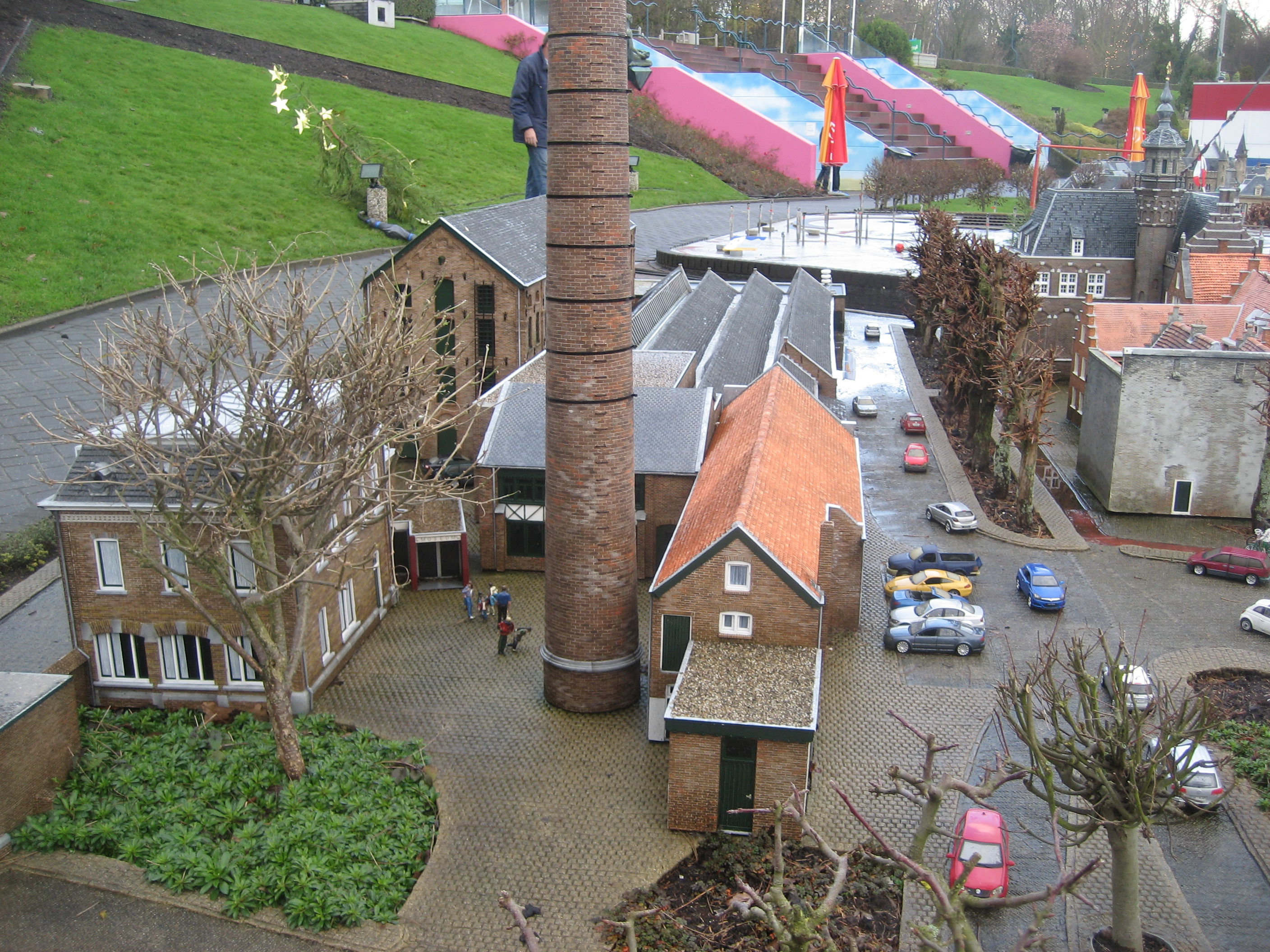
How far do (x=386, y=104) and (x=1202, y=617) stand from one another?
230 ft

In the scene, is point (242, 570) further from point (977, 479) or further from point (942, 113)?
point (942, 113)

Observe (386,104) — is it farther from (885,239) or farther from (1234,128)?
(1234,128)

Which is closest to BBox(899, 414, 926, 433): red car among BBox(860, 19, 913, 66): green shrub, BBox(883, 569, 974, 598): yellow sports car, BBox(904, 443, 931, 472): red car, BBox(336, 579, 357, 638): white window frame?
BBox(904, 443, 931, 472): red car

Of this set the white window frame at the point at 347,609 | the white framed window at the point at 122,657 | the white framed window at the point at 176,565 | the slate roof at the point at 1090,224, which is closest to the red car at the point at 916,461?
the white window frame at the point at 347,609

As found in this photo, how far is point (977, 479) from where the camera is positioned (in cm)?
4500

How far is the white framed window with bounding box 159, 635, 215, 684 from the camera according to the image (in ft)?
85.7

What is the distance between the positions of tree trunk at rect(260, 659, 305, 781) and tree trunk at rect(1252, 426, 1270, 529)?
33180 millimetres

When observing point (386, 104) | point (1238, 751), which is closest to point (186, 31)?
point (386, 104)

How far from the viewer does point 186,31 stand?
8112 cm

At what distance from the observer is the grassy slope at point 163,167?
50594 millimetres

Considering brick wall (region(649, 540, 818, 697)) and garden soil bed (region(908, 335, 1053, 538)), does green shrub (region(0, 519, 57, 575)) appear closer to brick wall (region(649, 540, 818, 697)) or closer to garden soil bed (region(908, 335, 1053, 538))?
brick wall (region(649, 540, 818, 697))

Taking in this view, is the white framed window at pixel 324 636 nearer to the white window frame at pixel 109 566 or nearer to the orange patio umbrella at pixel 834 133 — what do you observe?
the white window frame at pixel 109 566

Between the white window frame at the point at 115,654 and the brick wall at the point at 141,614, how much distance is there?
0.27ft

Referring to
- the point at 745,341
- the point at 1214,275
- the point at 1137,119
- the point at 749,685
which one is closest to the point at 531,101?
the point at 745,341
